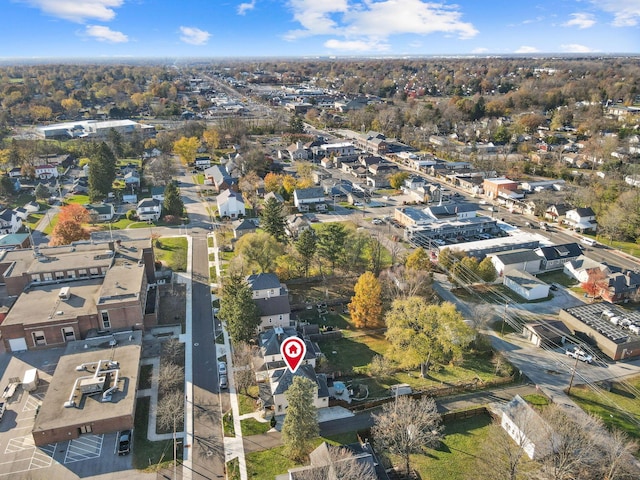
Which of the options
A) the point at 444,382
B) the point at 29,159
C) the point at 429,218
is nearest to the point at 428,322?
the point at 444,382

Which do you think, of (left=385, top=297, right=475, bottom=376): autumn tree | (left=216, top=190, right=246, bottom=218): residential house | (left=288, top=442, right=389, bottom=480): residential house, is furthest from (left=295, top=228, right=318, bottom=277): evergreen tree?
(left=288, top=442, right=389, bottom=480): residential house

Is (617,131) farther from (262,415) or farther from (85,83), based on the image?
(85,83)

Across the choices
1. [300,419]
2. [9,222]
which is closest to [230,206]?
[9,222]

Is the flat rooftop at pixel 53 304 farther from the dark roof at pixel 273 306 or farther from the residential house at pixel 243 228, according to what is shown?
the residential house at pixel 243 228

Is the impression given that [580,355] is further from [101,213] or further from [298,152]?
[298,152]

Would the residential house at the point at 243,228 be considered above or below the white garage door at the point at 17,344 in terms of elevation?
above

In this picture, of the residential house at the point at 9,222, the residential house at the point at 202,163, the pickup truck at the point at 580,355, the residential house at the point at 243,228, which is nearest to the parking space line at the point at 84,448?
the residential house at the point at 243,228

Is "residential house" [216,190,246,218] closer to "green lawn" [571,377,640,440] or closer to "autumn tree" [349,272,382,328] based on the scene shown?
"autumn tree" [349,272,382,328]
